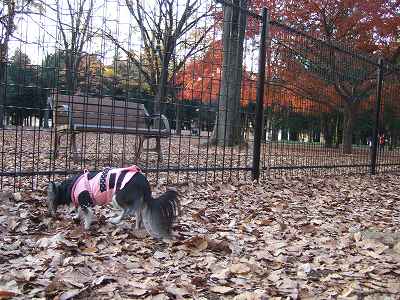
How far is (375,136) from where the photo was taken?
930 cm

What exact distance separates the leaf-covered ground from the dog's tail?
0.09 m

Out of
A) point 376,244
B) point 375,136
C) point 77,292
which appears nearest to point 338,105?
point 375,136

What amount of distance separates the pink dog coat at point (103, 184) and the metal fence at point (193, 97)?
141 cm

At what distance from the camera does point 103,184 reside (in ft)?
11.5

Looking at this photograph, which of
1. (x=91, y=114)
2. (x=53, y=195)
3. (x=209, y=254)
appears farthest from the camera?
(x=91, y=114)

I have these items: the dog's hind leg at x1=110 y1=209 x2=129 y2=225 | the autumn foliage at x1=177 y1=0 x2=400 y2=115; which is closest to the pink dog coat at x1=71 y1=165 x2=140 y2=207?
the dog's hind leg at x1=110 y1=209 x2=129 y2=225

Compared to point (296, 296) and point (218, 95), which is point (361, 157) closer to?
point (218, 95)

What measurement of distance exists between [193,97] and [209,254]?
3577mm

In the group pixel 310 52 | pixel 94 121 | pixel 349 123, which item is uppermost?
pixel 310 52

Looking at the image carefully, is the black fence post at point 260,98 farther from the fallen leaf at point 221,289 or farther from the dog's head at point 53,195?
the fallen leaf at point 221,289

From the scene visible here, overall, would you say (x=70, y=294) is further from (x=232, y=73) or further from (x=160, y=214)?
(x=232, y=73)

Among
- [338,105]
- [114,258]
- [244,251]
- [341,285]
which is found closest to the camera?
[341,285]

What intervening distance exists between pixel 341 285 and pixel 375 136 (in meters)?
7.23

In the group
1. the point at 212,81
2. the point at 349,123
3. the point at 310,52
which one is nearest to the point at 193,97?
the point at 212,81
